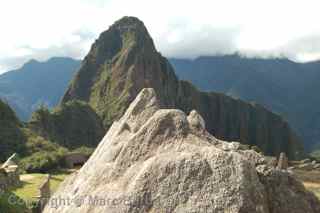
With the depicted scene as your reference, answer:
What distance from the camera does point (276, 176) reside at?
856 centimetres

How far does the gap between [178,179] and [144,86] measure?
455ft

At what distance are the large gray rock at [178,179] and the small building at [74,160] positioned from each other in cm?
4046

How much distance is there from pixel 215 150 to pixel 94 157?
3061 mm

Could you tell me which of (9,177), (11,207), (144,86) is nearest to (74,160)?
(9,177)

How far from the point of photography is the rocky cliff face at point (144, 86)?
14538 centimetres

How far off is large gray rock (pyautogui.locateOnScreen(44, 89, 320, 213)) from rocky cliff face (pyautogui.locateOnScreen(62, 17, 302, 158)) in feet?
387

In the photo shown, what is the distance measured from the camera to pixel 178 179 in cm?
810

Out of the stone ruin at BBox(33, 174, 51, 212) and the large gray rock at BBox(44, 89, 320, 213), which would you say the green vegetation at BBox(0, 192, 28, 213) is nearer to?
the stone ruin at BBox(33, 174, 51, 212)

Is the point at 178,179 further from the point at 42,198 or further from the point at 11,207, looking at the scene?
the point at 42,198

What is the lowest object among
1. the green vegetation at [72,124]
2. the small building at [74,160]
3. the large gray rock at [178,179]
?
the green vegetation at [72,124]

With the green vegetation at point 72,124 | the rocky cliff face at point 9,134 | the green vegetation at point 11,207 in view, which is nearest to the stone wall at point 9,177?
the green vegetation at point 11,207

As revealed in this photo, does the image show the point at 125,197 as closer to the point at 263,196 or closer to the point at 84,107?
the point at 263,196

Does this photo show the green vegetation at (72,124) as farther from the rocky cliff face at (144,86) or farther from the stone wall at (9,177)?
the stone wall at (9,177)

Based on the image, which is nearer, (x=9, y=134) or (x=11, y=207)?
(x=11, y=207)
